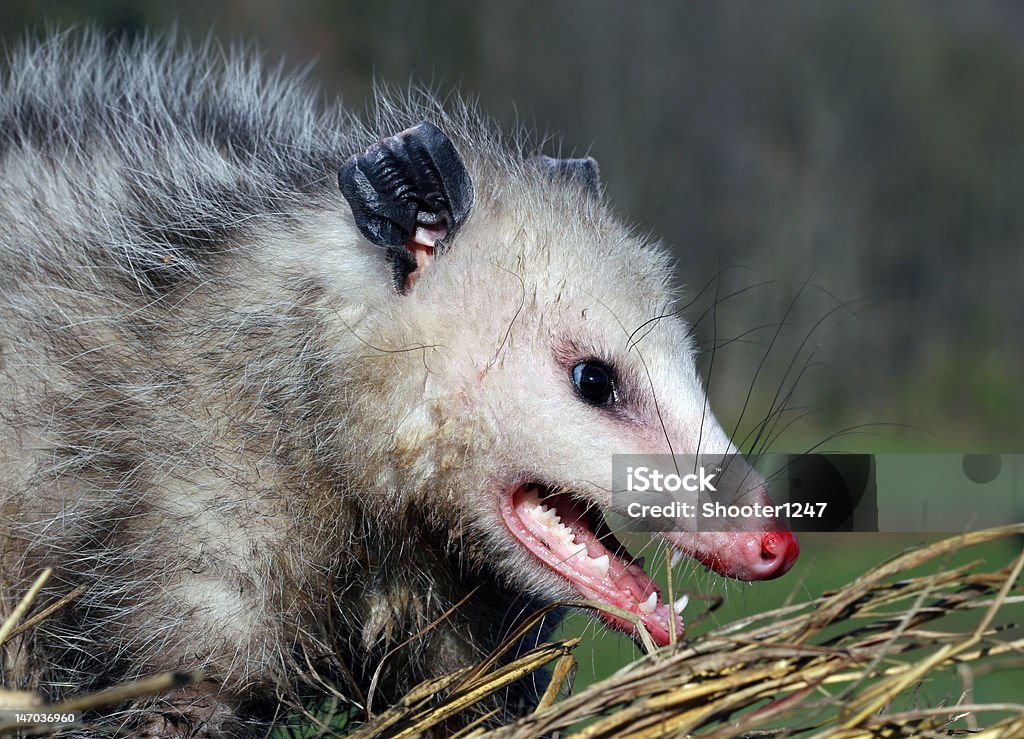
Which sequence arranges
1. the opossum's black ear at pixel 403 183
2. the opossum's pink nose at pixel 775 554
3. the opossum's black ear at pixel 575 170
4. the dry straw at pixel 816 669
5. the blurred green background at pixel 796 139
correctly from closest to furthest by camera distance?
the dry straw at pixel 816 669 → the opossum's pink nose at pixel 775 554 → the opossum's black ear at pixel 403 183 → the opossum's black ear at pixel 575 170 → the blurred green background at pixel 796 139

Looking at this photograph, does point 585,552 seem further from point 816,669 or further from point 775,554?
point 816,669

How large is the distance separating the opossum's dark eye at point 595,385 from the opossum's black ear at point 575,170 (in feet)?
Answer: 1.90

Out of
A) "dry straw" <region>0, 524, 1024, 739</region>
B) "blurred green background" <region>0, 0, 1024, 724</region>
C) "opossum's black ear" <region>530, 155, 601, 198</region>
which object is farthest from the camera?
"blurred green background" <region>0, 0, 1024, 724</region>

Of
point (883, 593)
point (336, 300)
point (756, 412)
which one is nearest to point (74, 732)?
point (336, 300)

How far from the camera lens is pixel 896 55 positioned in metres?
15.4

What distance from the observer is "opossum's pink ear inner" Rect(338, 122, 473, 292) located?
1.96 metres

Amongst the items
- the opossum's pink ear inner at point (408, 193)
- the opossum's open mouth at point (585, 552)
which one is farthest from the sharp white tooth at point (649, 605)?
the opossum's pink ear inner at point (408, 193)

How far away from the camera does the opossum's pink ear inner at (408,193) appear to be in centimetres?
196

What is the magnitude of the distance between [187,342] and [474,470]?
62cm

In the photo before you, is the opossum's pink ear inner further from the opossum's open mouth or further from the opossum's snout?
the opossum's snout

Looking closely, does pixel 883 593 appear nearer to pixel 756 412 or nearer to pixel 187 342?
pixel 187 342

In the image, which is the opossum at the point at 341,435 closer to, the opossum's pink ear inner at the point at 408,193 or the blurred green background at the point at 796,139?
the opossum's pink ear inner at the point at 408,193

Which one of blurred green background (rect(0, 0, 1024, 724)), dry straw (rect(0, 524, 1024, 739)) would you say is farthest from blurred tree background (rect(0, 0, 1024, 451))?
dry straw (rect(0, 524, 1024, 739))

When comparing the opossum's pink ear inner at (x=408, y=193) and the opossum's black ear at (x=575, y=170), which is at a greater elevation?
the opossum's black ear at (x=575, y=170)
